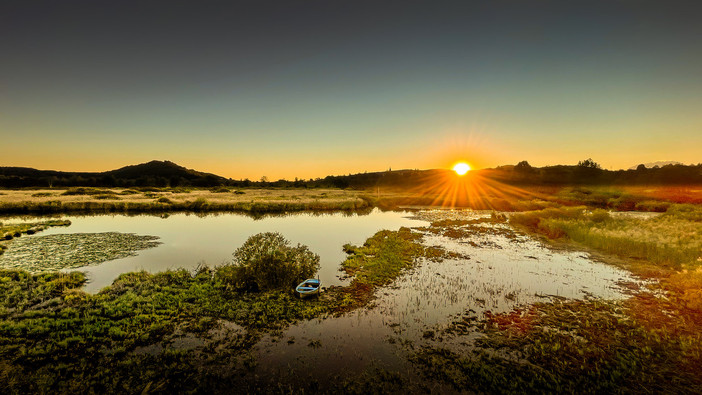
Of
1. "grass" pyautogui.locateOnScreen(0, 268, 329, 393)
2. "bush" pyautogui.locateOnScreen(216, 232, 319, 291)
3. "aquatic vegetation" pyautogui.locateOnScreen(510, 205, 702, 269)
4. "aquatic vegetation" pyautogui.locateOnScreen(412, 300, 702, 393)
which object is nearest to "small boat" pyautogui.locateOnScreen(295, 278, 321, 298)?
"grass" pyautogui.locateOnScreen(0, 268, 329, 393)

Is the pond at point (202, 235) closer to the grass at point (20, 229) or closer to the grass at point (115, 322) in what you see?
the grass at point (20, 229)

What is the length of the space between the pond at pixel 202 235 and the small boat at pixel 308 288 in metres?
2.17

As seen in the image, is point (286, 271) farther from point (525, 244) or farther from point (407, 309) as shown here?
point (525, 244)

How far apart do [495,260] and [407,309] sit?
14.1m

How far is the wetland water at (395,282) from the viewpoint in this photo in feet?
38.8

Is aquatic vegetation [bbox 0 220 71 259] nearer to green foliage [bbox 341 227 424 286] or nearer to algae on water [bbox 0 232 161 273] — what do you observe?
algae on water [bbox 0 232 161 273]

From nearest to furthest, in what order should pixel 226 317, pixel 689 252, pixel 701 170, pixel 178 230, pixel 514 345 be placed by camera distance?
pixel 514 345 < pixel 226 317 < pixel 689 252 < pixel 178 230 < pixel 701 170

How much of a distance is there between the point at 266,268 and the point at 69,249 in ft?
73.2

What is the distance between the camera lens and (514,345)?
40.3 ft

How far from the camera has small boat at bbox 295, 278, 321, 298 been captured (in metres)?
16.9

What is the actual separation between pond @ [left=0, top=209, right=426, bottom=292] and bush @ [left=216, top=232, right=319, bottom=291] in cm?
232

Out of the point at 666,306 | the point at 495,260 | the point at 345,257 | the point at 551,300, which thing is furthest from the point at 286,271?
the point at 666,306

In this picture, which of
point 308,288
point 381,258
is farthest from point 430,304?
point 381,258

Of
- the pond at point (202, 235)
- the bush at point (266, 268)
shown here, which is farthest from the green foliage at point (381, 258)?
the bush at point (266, 268)
